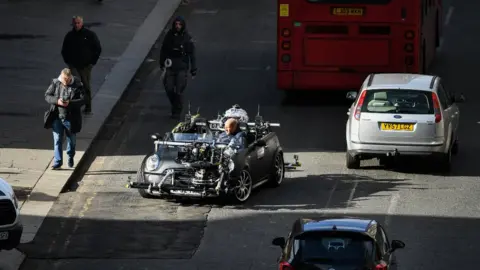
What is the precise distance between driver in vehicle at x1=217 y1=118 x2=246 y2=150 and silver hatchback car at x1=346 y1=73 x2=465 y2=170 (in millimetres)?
2390

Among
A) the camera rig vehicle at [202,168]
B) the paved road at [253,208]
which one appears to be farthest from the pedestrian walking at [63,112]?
the camera rig vehicle at [202,168]

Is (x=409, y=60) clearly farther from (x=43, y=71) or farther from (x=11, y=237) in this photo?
(x=11, y=237)

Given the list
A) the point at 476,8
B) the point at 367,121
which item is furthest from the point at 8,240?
the point at 476,8

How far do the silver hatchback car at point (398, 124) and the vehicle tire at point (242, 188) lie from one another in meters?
2.61

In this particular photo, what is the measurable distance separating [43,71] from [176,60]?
4.81 meters

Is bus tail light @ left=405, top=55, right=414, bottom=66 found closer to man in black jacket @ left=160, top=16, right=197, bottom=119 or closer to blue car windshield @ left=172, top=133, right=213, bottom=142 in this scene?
man in black jacket @ left=160, top=16, right=197, bottom=119

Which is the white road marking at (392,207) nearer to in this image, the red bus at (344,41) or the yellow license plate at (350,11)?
the red bus at (344,41)

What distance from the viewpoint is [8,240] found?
61.9ft

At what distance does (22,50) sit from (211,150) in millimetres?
13501

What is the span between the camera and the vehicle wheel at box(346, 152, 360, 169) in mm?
25094

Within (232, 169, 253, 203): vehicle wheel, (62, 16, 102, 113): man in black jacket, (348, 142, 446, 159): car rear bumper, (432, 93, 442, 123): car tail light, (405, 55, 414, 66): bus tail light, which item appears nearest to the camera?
(232, 169, 253, 203): vehicle wheel

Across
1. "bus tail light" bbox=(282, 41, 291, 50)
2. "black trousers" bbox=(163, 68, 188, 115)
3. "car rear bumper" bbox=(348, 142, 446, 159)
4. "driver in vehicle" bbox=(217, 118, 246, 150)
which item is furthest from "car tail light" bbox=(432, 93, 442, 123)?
"black trousers" bbox=(163, 68, 188, 115)

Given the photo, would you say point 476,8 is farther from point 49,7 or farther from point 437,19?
point 49,7

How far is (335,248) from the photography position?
1614 centimetres
